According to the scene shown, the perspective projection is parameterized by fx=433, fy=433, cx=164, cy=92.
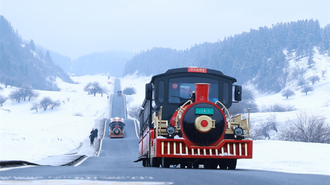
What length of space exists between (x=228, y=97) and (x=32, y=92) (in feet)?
423

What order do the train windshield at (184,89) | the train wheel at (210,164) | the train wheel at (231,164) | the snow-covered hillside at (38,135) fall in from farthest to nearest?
the snow-covered hillside at (38,135) < the train windshield at (184,89) < the train wheel at (231,164) < the train wheel at (210,164)

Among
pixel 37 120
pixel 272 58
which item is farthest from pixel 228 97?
pixel 272 58

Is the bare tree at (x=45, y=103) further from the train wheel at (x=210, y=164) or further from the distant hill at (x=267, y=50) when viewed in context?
the train wheel at (x=210, y=164)

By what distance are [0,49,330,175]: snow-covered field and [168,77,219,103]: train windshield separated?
5.41 m

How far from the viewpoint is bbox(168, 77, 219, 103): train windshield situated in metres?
13.4

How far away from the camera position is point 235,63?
167000 mm

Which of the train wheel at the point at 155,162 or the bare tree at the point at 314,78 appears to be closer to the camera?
the train wheel at the point at 155,162

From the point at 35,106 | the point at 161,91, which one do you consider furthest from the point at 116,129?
the point at 35,106

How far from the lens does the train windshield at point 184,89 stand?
13.4 meters

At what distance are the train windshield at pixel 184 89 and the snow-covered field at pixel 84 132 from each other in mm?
5406

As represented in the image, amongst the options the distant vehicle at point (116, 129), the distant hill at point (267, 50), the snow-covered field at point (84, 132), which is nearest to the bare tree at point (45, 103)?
the snow-covered field at point (84, 132)

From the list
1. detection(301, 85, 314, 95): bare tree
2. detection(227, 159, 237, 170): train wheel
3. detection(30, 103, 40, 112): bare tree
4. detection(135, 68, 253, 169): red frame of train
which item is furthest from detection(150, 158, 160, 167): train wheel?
detection(301, 85, 314, 95): bare tree

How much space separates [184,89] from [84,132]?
164ft

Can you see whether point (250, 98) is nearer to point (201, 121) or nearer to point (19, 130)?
point (19, 130)
